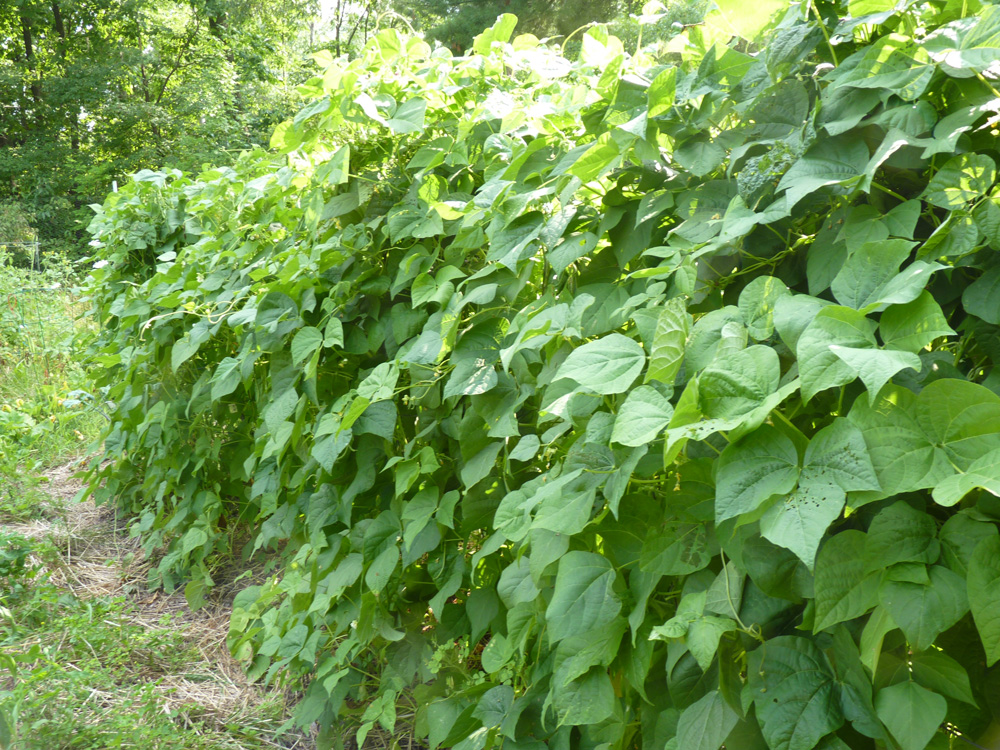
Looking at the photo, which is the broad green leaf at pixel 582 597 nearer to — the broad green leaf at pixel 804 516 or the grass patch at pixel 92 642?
the broad green leaf at pixel 804 516

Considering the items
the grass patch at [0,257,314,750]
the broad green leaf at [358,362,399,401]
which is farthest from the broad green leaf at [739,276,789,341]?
the grass patch at [0,257,314,750]

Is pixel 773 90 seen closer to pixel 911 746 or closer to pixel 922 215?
pixel 922 215

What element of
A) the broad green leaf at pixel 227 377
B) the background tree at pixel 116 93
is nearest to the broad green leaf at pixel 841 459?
the broad green leaf at pixel 227 377

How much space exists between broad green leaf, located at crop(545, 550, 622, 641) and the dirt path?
1476 mm

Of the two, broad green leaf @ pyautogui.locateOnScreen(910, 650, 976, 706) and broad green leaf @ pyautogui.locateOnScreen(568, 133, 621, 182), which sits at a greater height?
broad green leaf @ pyautogui.locateOnScreen(568, 133, 621, 182)

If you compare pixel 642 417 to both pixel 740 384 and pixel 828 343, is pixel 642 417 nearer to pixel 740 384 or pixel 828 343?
pixel 740 384

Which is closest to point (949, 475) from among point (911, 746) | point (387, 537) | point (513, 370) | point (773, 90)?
point (911, 746)

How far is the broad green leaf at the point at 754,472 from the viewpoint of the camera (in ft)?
2.55

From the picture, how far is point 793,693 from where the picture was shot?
0.84 m

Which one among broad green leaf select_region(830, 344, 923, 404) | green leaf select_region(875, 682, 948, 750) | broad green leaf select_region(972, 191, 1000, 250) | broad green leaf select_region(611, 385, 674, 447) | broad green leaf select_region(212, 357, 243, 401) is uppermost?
broad green leaf select_region(972, 191, 1000, 250)

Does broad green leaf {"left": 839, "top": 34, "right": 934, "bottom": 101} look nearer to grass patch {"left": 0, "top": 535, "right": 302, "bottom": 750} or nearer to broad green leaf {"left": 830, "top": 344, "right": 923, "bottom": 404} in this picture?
broad green leaf {"left": 830, "top": 344, "right": 923, "bottom": 404}

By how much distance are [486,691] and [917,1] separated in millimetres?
1376

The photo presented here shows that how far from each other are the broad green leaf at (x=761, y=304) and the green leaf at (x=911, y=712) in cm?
41

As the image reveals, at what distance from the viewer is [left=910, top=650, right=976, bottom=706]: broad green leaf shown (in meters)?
0.75
